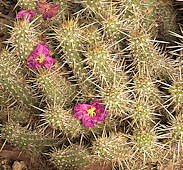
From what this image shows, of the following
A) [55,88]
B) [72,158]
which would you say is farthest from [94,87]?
[72,158]

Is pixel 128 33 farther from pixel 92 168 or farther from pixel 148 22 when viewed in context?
pixel 92 168

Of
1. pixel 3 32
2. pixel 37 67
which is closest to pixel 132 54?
pixel 37 67

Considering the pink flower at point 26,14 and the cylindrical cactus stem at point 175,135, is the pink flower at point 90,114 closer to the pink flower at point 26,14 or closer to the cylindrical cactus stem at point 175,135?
the cylindrical cactus stem at point 175,135

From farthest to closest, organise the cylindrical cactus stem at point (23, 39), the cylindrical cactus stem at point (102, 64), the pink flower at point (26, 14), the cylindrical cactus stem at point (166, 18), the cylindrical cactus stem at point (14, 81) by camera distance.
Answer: the cylindrical cactus stem at point (166, 18) → the pink flower at point (26, 14) → the cylindrical cactus stem at point (14, 81) → the cylindrical cactus stem at point (23, 39) → the cylindrical cactus stem at point (102, 64)

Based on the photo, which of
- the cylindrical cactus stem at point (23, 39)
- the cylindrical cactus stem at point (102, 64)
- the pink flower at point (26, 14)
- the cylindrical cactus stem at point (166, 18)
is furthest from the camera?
the cylindrical cactus stem at point (166, 18)

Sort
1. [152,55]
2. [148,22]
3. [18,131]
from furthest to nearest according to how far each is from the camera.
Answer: [148,22] < [18,131] < [152,55]

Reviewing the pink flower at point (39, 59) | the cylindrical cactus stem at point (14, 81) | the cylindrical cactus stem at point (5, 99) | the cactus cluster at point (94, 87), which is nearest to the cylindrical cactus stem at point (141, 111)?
the cactus cluster at point (94, 87)

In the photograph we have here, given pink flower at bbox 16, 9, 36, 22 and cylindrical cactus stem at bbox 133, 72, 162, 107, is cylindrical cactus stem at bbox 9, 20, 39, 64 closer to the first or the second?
pink flower at bbox 16, 9, 36, 22

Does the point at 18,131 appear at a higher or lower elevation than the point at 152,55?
lower
